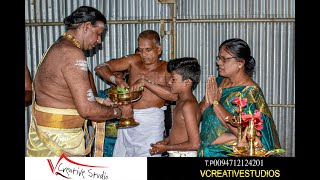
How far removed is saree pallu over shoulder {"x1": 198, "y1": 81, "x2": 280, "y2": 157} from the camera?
4094mm

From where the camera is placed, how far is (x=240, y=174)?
3.98 m

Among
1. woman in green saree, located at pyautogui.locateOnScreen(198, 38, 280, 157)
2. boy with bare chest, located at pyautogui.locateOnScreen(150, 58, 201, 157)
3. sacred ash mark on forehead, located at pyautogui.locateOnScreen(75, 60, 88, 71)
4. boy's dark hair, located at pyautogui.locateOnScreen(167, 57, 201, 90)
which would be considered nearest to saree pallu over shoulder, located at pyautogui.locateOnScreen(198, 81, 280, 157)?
woman in green saree, located at pyautogui.locateOnScreen(198, 38, 280, 157)

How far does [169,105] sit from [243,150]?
2550mm

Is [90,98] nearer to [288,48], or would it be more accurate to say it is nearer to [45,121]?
[45,121]

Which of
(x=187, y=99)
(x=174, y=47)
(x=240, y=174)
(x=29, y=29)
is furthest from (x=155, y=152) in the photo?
(x=29, y=29)

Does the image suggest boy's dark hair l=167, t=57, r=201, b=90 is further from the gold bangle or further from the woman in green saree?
the gold bangle

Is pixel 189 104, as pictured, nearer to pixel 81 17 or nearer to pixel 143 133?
pixel 143 133

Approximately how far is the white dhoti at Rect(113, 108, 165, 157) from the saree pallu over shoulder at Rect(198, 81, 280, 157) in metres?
1.09

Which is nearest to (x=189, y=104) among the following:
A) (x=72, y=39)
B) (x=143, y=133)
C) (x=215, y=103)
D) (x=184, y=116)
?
(x=184, y=116)

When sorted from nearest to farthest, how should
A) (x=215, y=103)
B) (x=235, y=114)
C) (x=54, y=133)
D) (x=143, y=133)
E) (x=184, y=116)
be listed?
(x=54, y=133) → (x=215, y=103) → (x=235, y=114) → (x=184, y=116) → (x=143, y=133)

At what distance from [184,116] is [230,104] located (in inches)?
18.9

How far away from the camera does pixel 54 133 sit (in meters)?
3.91

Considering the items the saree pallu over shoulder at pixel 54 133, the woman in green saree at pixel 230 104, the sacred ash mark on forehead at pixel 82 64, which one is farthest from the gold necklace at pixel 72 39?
the woman in green saree at pixel 230 104

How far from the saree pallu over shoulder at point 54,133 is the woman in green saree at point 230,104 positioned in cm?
125
